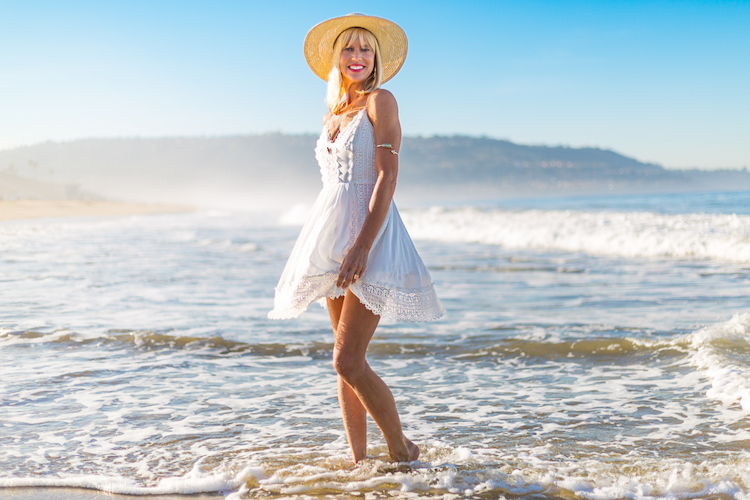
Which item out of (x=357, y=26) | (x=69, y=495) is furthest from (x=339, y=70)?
(x=69, y=495)

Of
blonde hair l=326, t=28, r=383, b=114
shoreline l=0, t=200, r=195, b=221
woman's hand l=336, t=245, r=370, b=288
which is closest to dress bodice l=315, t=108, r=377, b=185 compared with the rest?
blonde hair l=326, t=28, r=383, b=114

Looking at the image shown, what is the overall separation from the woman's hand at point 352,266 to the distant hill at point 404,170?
90.2 m

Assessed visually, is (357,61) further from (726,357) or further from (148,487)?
(726,357)

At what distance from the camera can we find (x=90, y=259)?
1166 centimetres

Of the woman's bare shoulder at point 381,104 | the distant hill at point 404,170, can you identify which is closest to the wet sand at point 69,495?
the woman's bare shoulder at point 381,104

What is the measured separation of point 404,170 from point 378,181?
102967 mm

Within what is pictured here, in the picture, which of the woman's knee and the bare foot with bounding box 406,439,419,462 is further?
the bare foot with bounding box 406,439,419,462

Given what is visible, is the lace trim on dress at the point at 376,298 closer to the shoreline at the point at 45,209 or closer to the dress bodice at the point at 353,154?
the dress bodice at the point at 353,154

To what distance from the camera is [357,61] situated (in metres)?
2.65

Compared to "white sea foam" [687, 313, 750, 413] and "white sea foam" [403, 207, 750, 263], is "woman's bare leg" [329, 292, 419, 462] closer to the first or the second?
"white sea foam" [687, 313, 750, 413]

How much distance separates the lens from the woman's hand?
242cm

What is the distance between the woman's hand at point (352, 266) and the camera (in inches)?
95.1

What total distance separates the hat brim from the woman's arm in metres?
0.35

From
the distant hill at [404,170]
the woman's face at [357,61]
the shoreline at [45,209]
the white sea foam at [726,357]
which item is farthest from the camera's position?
the distant hill at [404,170]
